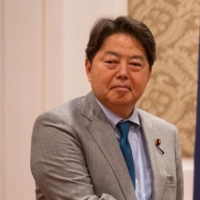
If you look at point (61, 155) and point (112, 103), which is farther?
point (112, 103)

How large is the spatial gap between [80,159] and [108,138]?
120 millimetres

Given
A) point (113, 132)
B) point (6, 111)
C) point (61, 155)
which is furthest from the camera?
point (6, 111)

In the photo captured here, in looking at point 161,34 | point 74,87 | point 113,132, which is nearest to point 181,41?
point 161,34

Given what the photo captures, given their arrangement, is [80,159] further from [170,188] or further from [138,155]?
[170,188]

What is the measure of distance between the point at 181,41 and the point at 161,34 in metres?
0.10

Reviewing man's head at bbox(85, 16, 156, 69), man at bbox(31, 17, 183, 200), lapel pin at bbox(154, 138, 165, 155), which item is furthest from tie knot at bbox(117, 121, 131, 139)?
man's head at bbox(85, 16, 156, 69)

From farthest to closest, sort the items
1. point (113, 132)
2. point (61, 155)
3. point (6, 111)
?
1. point (6, 111)
2. point (113, 132)
3. point (61, 155)

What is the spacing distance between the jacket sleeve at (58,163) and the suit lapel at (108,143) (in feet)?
0.22

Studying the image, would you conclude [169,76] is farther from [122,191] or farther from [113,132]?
[122,191]

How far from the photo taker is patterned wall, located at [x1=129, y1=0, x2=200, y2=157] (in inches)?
79.5

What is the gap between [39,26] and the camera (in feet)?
6.50

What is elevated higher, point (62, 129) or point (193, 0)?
point (193, 0)

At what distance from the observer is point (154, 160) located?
145 cm

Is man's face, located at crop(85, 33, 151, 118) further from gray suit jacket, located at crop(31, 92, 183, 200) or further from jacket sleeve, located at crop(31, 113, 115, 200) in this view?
jacket sleeve, located at crop(31, 113, 115, 200)
